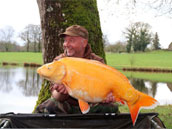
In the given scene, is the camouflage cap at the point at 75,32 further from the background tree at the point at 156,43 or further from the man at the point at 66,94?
the background tree at the point at 156,43

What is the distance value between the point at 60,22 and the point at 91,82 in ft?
5.35

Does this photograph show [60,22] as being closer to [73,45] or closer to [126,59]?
[73,45]

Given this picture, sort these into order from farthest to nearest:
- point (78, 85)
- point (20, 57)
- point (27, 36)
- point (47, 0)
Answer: point (20, 57) < point (27, 36) < point (47, 0) < point (78, 85)

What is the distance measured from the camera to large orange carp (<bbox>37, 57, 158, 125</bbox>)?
58.7 inches

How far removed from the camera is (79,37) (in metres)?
1.90

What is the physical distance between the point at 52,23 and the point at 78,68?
1.61 meters

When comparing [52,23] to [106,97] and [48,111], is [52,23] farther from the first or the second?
[106,97]

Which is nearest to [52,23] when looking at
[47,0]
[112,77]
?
[47,0]

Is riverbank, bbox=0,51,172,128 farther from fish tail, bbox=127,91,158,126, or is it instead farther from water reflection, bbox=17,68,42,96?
fish tail, bbox=127,91,158,126

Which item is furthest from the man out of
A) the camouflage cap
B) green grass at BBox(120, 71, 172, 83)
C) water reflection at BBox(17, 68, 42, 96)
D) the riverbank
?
the riverbank

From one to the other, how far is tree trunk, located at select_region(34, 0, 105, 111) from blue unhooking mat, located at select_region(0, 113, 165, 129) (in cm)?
107

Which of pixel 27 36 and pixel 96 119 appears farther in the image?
pixel 27 36

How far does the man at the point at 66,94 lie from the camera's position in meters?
A: 1.88

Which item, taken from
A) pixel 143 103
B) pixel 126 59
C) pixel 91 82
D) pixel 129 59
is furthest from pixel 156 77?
pixel 91 82
